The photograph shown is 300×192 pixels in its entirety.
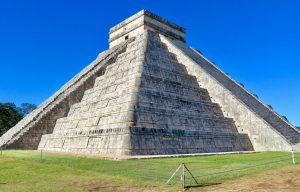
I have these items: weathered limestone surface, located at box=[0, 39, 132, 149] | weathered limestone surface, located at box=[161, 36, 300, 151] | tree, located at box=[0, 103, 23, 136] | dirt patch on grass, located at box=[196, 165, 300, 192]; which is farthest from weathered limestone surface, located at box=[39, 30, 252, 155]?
tree, located at box=[0, 103, 23, 136]

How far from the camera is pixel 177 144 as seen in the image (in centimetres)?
1972

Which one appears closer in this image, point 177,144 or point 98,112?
point 177,144

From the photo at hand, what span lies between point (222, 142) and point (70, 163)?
38.2ft

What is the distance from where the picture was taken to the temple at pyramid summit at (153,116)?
19.4 m

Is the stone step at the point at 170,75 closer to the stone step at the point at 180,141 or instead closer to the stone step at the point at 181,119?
the stone step at the point at 181,119

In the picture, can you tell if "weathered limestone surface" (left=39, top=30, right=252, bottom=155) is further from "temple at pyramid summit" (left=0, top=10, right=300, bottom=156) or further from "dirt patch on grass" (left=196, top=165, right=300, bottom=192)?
"dirt patch on grass" (left=196, top=165, right=300, bottom=192)

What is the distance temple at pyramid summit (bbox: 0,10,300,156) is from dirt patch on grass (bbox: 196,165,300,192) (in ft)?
26.7

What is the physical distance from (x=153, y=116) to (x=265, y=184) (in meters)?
11.2

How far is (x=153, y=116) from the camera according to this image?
20.4 metres

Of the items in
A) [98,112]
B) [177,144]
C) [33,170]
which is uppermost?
[98,112]

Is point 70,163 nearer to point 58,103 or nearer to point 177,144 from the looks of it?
point 177,144

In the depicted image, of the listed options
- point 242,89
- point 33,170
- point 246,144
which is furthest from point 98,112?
point 242,89

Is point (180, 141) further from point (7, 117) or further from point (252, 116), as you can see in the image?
point (7, 117)

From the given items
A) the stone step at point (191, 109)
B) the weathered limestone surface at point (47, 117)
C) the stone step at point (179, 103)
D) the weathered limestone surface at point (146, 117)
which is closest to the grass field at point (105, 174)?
the weathered limestone surface at point (146, 117)
